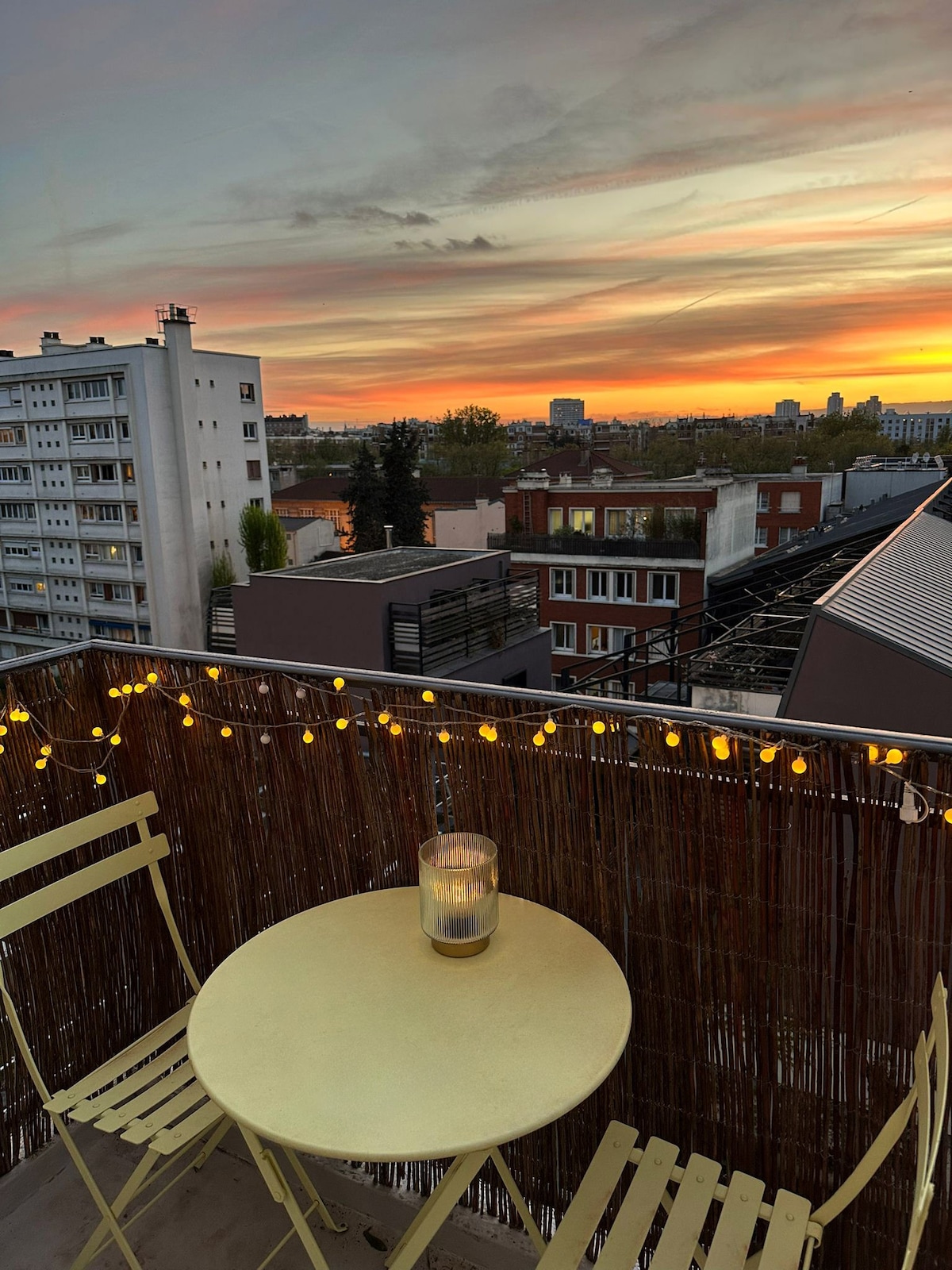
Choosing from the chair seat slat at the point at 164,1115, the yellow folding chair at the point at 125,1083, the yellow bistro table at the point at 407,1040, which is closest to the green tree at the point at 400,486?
the yellow folding chair at the point at 125,1083

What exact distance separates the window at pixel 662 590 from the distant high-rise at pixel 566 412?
2739 centimetres

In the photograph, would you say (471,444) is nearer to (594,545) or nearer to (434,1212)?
(594,545)

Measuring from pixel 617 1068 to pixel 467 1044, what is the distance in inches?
27.2

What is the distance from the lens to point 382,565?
614 inches

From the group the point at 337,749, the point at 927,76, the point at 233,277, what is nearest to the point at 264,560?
the point at 233,277

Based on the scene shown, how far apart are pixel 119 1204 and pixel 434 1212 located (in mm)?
924

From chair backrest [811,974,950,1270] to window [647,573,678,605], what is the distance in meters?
20.1

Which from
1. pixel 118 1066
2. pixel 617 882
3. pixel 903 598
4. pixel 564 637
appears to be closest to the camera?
pixel 617 882

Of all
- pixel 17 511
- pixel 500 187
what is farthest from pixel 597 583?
pixel 17 511

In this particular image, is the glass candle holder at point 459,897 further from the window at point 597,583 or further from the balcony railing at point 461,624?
the window at point 597,583

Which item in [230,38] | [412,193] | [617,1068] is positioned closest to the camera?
[617,1068]

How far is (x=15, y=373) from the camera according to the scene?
29.6m

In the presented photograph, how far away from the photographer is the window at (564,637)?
73.7 ft

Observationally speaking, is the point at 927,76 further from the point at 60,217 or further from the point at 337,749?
the point at 60,217
